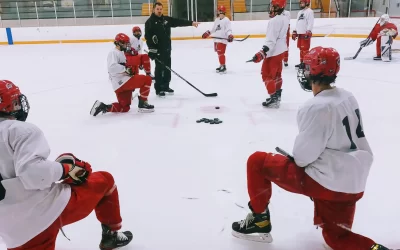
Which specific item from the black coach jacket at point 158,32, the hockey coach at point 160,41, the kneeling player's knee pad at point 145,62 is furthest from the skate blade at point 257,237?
the kneeling player's knee pad at point 145,62

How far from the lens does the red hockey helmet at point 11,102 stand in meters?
1.42

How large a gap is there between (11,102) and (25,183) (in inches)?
12.3

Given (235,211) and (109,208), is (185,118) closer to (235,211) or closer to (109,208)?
(235,211)

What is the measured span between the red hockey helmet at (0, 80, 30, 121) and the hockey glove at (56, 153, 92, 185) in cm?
24

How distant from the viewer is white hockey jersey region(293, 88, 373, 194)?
5.15 ft

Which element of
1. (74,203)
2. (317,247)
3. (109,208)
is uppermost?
(74,203)

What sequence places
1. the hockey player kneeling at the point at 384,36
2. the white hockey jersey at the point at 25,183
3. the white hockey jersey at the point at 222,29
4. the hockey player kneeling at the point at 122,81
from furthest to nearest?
the hockey player kneeling at the point at 384,36 < the white hockey jersey at the point at 222,29 < the hockey player kneeling at the point at 122,81 < the white hockey jersey at the point at 25,183

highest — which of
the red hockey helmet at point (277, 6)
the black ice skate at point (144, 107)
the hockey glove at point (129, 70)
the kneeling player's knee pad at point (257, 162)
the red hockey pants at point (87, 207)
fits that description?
the red hockey helmet at point (277, 6)

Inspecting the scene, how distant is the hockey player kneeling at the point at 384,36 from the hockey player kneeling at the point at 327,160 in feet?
19.9

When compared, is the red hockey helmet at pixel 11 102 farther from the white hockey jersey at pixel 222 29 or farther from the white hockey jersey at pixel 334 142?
the white hockey jersey at pixel 222 29

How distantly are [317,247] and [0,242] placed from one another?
1.59 m

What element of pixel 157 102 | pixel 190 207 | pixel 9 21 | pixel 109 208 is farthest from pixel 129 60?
pixel 9 21

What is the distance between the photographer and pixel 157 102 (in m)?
4.78

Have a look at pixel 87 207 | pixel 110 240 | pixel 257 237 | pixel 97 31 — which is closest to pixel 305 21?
pixel 257 237
